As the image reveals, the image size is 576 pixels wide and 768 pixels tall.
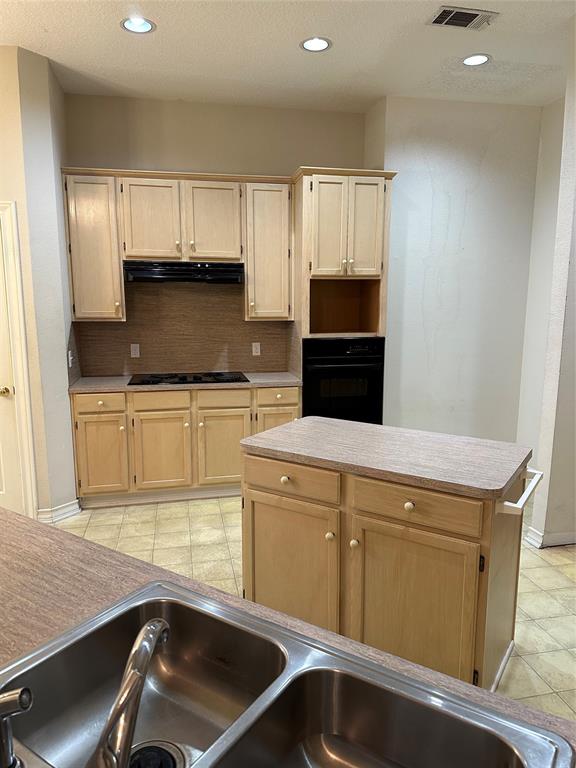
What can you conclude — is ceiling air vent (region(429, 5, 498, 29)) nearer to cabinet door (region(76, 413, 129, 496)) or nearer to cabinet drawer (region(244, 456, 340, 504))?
cabinet drawer (region(244, 456, 340, 504))

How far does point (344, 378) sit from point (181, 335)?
1.45 metres

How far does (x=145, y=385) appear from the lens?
3887mm

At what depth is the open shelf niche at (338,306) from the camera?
4383 mm

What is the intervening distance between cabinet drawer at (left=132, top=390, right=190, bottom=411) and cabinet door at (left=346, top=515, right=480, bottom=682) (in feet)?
7.31

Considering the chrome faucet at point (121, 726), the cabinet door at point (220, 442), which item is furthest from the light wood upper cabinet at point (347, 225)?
the chrome faucet at point (121, 726)

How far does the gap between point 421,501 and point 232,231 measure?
2914mm

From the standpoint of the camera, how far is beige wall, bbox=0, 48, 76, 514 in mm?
3273

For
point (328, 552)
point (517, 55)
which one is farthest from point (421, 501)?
point (517, 55)

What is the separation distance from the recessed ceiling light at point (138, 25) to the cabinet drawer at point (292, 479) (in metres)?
2.54

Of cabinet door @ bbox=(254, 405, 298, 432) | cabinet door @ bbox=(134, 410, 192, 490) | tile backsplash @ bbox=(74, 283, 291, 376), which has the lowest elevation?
cabinet door @ bbox=(134, 410, 192, 490)

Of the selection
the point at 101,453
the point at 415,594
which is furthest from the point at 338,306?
the point at 415,594

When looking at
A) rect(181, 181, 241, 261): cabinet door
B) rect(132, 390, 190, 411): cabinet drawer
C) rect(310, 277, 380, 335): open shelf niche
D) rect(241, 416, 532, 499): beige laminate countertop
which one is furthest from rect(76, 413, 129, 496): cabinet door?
rect(241, 416, 532, 499): beige laminate countertop

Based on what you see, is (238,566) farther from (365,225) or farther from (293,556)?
(365,225)

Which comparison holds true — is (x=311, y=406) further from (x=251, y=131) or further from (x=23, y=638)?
(x=23, y=638)
